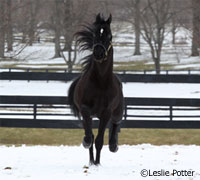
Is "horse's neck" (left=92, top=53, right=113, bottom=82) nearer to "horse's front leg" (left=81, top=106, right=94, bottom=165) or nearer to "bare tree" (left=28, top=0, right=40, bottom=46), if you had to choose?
"horse's front leg" (left=81, top=106, right=94, bottom=165)

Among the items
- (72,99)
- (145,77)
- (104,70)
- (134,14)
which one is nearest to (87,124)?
(104,70)

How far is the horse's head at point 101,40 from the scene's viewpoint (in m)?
7.04

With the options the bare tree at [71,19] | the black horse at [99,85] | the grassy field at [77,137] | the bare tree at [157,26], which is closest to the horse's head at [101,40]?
the black horse at [99,85]

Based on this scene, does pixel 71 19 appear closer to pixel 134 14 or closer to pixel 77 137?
pixel 134 14

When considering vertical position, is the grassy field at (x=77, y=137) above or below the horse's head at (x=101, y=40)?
below

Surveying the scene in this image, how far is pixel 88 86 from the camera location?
25.6 ft

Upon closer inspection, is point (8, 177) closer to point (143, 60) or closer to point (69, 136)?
point (69, 136)

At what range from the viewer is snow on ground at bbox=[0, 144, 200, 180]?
798 centimetres

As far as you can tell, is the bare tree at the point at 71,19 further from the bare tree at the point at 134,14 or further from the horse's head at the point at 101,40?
the horse's head at the point at 101,40

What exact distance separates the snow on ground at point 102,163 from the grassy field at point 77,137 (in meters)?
2.84

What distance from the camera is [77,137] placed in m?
15.5

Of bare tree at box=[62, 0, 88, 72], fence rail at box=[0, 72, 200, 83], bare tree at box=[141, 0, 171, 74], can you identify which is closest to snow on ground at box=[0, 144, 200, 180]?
fence rail at box=[0, 72, 200, 83]

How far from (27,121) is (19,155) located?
244 centimetres

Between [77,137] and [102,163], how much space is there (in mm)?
6253
